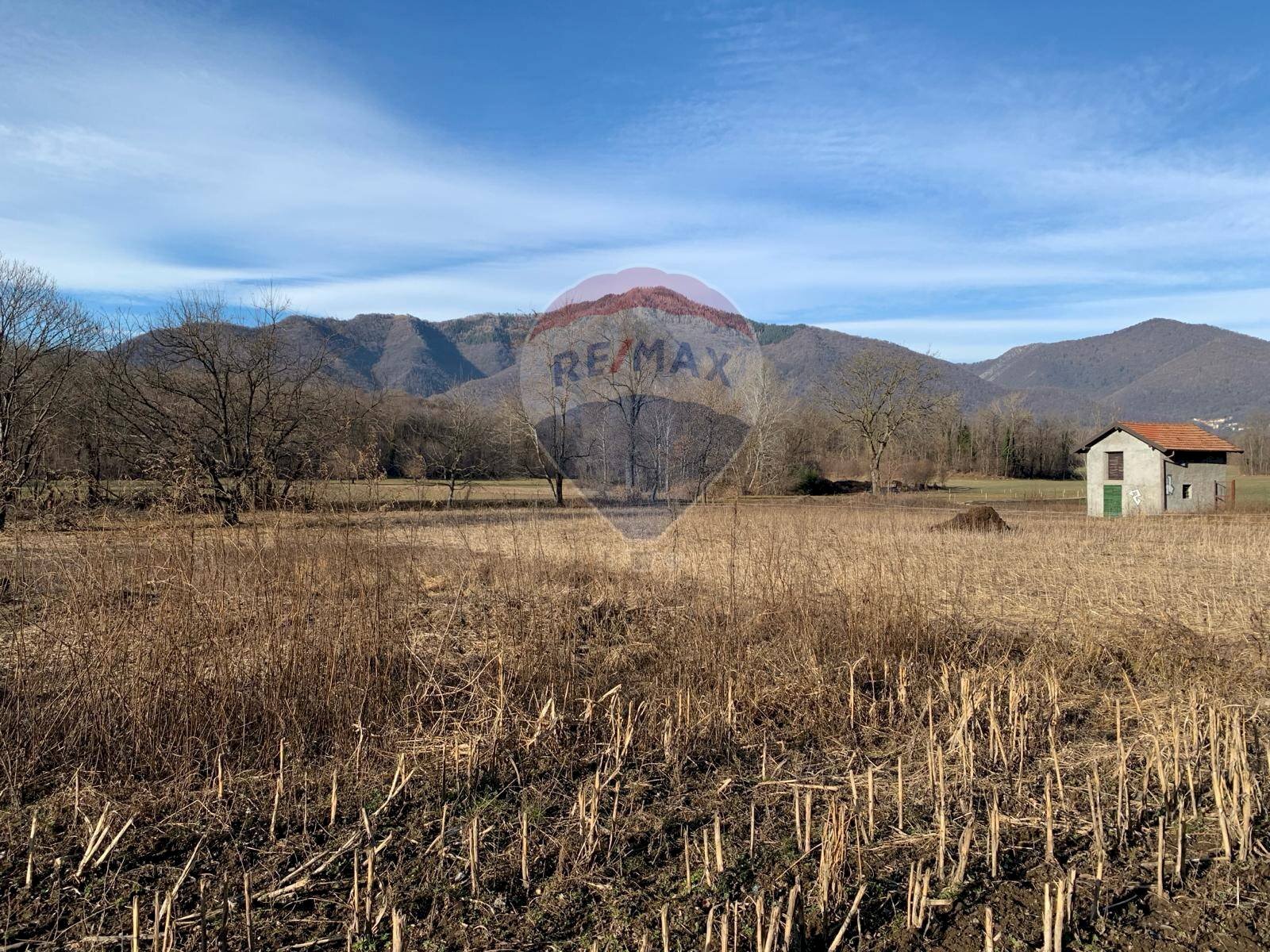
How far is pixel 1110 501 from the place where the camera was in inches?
1292

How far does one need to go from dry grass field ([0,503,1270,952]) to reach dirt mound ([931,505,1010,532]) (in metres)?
11.8

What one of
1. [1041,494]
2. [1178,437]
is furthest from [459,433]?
[1041,494]

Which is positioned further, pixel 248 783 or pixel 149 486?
pixel 149 486

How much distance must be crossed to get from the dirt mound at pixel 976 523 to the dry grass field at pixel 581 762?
11847mm

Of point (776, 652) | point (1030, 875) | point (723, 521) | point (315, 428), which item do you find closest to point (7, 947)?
point (1030, 875)

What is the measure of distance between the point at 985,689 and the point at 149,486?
5.93 m

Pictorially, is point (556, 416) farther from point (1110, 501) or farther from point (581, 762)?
point (1110, 501)

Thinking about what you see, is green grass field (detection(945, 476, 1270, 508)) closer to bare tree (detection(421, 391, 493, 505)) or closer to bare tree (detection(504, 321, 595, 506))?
bare tree (detection(504, 321, 595, 506))

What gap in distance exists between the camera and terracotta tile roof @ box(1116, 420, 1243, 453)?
105 feet

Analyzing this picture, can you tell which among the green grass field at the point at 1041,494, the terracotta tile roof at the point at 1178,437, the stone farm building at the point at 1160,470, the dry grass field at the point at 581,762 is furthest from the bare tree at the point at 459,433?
the terracotta tile roof at the point at 1178,437

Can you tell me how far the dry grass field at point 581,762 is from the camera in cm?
290

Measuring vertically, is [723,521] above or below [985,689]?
above

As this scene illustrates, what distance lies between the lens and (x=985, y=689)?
16.8 ft

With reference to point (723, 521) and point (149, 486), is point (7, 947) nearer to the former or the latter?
point (149, 486)
